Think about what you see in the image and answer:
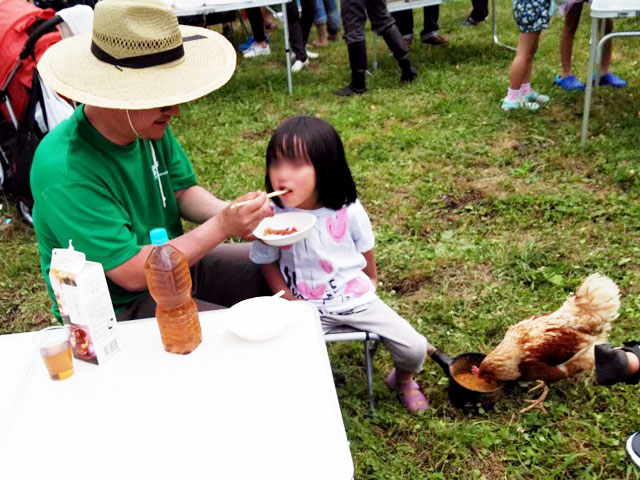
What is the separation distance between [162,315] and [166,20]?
0.85 meters

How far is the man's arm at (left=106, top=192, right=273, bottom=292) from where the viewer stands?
5.75ft

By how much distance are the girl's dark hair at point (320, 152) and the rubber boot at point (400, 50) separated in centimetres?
380

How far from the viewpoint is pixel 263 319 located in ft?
5.00

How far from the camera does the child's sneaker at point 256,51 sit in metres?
7.34

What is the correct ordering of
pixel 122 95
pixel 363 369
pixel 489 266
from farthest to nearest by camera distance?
pixel 489 266
pixel 363 369
pixel 122 95

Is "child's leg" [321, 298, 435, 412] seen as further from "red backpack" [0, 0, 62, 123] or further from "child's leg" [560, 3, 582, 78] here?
"child's leg" [560, 3, 582, 78]

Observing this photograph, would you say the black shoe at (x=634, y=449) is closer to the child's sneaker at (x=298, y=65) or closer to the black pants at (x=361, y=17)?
the black pants at (x=361, y=17)

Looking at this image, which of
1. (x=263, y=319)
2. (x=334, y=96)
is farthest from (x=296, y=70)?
(x=263, y=319)

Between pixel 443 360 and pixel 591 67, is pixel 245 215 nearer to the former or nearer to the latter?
pixel 443 360

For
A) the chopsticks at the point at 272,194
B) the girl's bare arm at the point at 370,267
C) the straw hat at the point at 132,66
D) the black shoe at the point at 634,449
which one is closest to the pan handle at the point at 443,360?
the girl's bare arm at the point at 370,267

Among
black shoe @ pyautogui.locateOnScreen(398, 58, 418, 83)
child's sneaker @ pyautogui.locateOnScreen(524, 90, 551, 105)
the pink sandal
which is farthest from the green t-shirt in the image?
black shoe @ pyautogui.locateOnScreen(398, 58, 418, 83)

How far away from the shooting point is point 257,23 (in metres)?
7.21

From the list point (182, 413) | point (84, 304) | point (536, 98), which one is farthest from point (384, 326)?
point (536, 98)

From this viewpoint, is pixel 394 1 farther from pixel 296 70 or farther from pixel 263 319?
pixel 263 319
